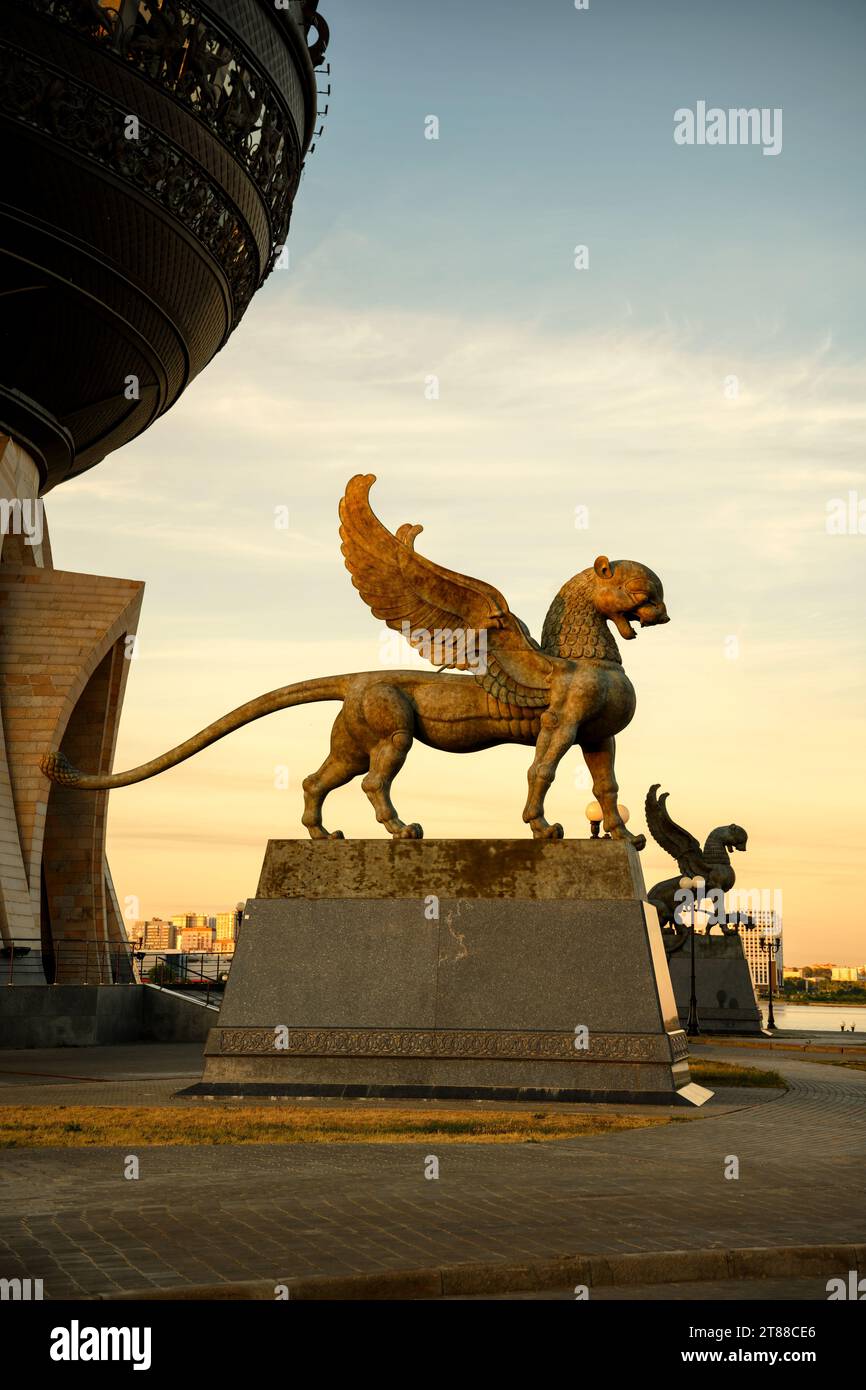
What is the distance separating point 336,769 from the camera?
14586 mm

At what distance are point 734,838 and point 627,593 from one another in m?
19.2

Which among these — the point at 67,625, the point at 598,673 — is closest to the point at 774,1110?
the point at 598,673

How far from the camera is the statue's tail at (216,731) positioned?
14781mm

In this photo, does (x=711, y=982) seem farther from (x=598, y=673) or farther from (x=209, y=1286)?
(x=209, y=1286)

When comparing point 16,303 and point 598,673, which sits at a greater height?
point 16,303

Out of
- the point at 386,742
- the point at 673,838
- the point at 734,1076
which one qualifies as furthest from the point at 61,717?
the point at 734,1076

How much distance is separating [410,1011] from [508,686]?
3398 millimetres

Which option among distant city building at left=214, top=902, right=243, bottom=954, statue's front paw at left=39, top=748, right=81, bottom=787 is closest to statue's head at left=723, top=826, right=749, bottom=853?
distant city building at left=214, top=902, right=243, bottom=954

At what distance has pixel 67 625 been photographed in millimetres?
31422

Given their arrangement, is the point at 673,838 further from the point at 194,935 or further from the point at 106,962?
the point at 194,935

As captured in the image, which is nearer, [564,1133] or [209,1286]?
[209,1286]

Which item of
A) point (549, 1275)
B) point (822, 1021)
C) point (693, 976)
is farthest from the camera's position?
point (822, 1021)

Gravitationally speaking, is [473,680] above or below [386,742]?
above
